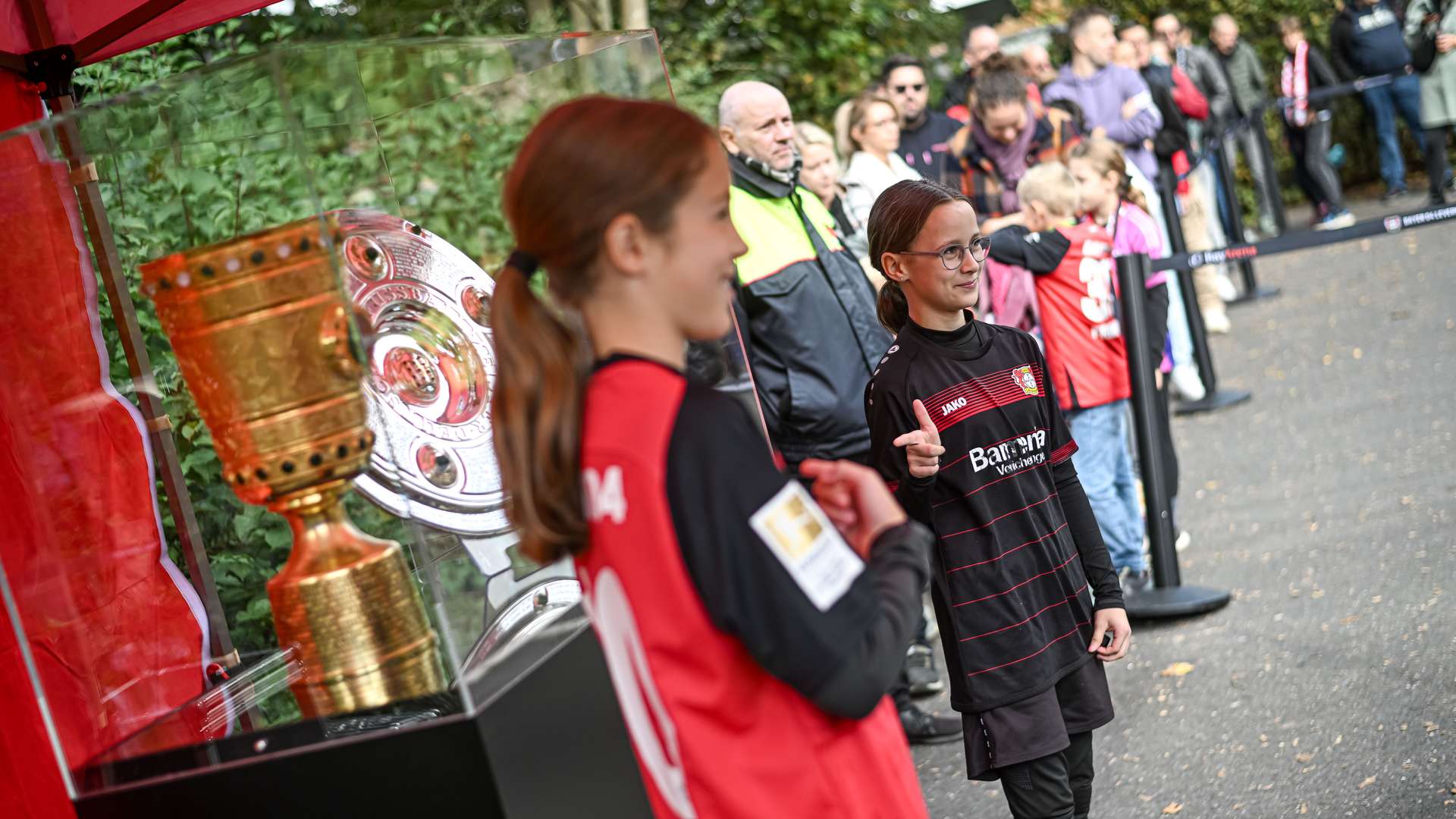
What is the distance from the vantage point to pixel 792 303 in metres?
4.46

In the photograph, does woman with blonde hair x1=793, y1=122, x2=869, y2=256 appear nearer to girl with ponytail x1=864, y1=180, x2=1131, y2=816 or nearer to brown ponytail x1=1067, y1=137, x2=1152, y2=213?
brown ponytail x1=1067, y1=137, x2=1152, y2=213

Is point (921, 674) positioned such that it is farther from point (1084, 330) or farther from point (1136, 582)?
point (1084, 330)

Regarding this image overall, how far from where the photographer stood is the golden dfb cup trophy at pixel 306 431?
2.15m

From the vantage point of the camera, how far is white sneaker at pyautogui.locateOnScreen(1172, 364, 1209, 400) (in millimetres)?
8844

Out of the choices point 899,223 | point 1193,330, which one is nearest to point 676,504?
point 899,223

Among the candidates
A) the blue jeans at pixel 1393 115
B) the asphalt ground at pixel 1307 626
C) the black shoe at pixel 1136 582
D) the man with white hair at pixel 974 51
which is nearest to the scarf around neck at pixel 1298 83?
the blue jeans at pixel 1393 115

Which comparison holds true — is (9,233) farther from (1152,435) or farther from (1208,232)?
(1208,232)

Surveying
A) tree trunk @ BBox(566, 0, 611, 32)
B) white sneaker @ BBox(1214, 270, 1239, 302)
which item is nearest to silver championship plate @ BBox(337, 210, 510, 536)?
tree trunk @ BBox(566, 0, 611, 32)

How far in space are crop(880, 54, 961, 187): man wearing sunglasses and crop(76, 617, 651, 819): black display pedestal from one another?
5.41 meters

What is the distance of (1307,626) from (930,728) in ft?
4.76

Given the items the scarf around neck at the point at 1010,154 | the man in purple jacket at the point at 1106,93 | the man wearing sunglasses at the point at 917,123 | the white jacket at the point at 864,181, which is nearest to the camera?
the white jacket at the point at 864,181

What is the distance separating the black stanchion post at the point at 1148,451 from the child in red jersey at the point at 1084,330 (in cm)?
10

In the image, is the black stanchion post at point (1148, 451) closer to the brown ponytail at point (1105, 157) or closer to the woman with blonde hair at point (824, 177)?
the brown ponytail at point (1105, 157)

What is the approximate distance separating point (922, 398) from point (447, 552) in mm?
1164
